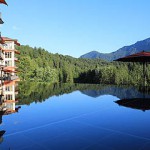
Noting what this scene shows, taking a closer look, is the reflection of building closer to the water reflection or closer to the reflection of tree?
the water reflection

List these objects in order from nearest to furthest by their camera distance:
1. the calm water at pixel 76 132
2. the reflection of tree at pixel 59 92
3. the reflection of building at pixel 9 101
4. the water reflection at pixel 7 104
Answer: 1. the calm water at pixel 76 132
2. the water reflection at pixel 7 104
3. the reflection of building at pixel 9 101
4. the reflection of tree at pixel 59 92

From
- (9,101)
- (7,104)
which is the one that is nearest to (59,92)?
(9,101)

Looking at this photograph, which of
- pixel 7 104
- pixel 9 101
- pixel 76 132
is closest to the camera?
pixel 76 132

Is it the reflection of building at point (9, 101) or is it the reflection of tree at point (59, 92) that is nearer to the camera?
the reflection of building at point (9, 101)

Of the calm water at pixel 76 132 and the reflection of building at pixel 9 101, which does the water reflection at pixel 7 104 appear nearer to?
the reflection of building at pixel 9 101

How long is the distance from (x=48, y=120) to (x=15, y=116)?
1.04 metres

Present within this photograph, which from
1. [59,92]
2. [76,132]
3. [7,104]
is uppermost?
[59,92]

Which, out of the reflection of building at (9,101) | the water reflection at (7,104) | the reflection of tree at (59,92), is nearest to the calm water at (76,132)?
the water reflection at (7,104)

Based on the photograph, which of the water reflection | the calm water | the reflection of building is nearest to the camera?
the calm water

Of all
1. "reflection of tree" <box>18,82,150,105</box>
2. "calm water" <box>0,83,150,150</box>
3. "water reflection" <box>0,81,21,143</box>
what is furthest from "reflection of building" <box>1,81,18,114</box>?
"calm water" <box>0,83,150,150</box>

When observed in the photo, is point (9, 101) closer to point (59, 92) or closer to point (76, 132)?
point (59, 92)

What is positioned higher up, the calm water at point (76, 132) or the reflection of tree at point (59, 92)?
the reflection of tree at point (59, 92)

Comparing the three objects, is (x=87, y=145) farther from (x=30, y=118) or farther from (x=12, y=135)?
(x=30, y=118)

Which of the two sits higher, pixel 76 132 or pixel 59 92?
pixel 59 92
